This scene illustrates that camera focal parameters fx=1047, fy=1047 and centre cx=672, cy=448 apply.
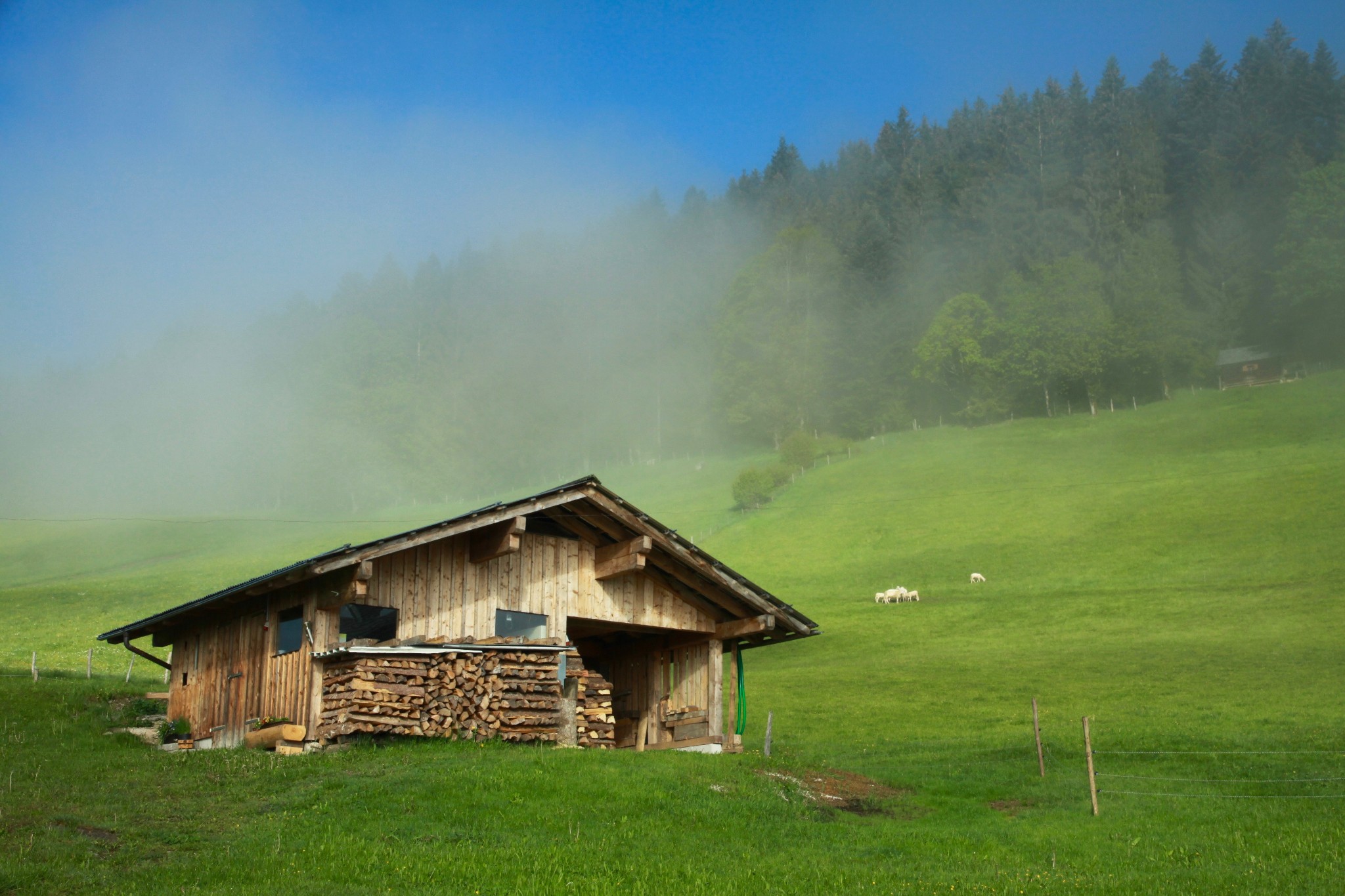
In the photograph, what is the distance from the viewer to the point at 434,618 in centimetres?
2089

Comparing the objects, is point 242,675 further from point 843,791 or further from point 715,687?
point 843,791

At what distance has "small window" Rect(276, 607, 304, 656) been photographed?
20.8 m

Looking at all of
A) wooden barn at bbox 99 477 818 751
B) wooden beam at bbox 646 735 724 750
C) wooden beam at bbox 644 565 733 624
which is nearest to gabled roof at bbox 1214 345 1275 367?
wooden beam at bbox 644 565 733 624

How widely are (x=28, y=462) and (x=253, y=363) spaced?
132 ft

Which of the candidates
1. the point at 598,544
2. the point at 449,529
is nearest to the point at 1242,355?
the point at 598,544

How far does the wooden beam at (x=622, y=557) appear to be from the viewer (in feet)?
71.4

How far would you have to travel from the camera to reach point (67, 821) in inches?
543

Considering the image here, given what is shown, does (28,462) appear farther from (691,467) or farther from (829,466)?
(829,466)

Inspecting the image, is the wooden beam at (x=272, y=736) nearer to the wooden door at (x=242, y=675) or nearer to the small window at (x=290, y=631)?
the wooden door at (x=242, y=675)

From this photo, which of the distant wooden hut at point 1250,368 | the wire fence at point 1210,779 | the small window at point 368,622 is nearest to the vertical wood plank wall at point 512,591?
the small window at point 368,622

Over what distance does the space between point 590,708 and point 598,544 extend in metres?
3.65

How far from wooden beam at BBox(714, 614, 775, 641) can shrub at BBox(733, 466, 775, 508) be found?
69706 mm

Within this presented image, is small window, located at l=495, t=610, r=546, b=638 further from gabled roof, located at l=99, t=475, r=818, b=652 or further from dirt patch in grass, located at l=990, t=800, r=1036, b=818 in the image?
dirt patch in grass, located at l=990, t=800, r=1036, b=818

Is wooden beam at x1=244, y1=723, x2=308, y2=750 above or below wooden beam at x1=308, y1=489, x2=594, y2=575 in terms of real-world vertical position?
below
